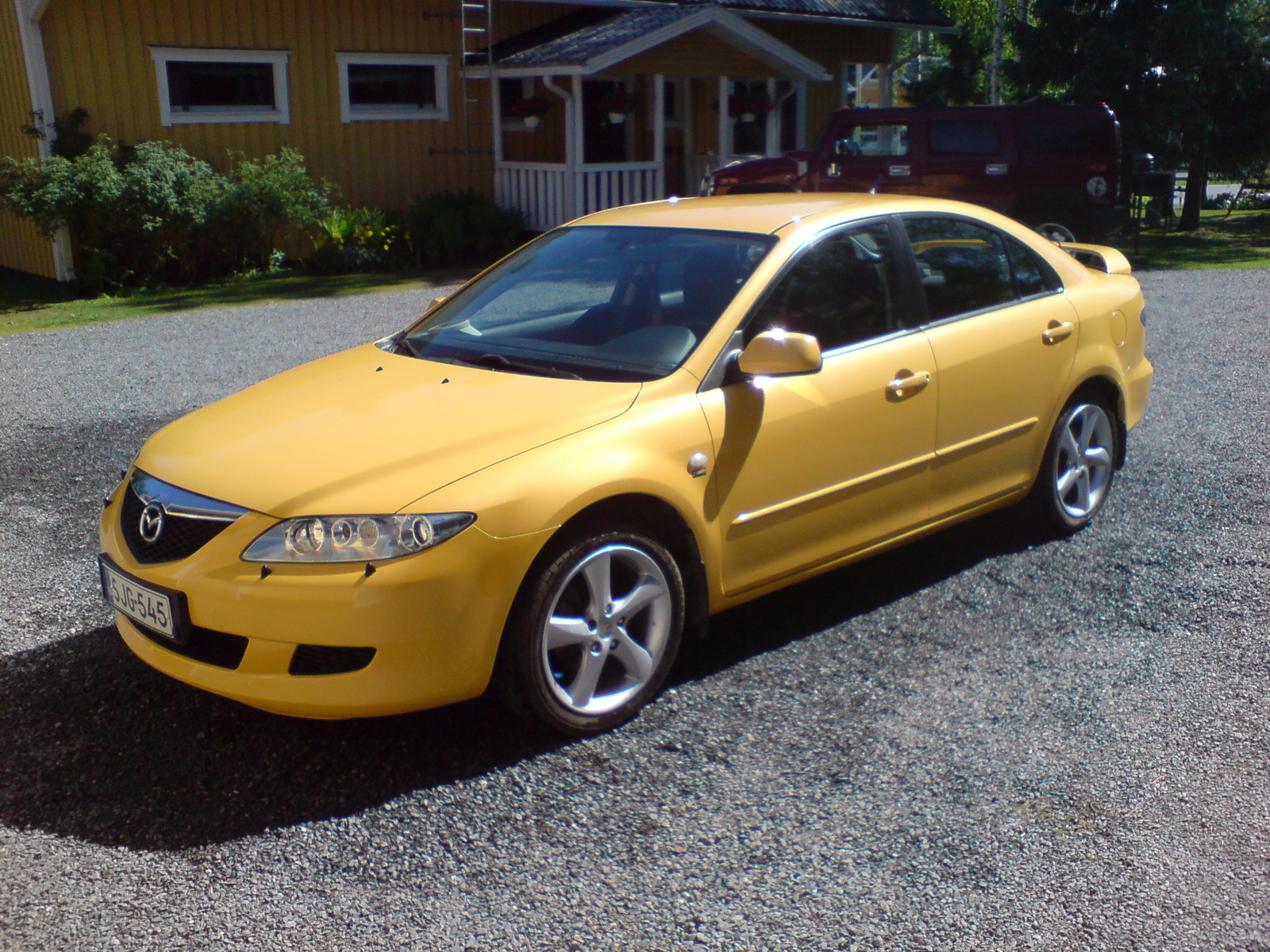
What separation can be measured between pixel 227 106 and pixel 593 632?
49.2ft

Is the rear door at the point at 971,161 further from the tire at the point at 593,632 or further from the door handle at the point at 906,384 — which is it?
the tire at the point at 593,632

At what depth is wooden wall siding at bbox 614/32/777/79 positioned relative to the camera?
749 inches

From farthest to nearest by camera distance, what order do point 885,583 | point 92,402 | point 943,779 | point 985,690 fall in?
point 92,402 < point 885,583 < point 985,690 < point 943,779

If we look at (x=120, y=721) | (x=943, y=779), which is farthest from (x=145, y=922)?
(x=943, y=779)

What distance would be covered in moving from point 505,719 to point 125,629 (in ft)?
4.02

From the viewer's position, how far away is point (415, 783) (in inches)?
138

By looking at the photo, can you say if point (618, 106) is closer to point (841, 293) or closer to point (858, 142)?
point (858, 142)

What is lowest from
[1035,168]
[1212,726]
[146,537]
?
[1212,726]

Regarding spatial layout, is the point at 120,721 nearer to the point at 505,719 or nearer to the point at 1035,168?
Result: the point at 505,719

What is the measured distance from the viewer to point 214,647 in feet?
11.4

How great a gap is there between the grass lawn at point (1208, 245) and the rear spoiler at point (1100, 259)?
12.0 metres

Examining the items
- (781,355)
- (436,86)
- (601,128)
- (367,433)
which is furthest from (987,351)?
(601,128)

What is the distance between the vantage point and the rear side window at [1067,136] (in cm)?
1505

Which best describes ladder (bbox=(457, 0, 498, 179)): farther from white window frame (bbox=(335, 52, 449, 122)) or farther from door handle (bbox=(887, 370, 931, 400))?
door handle (bbox=(887, 370, 931, 400))
